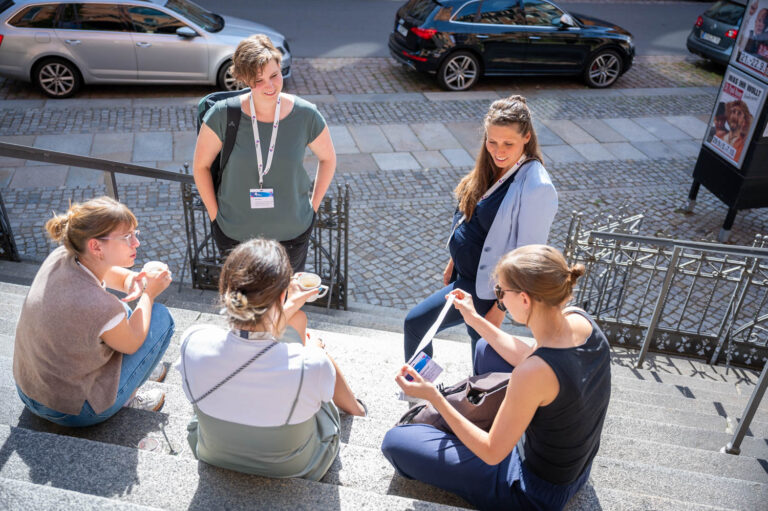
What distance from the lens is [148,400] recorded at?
3.25 m

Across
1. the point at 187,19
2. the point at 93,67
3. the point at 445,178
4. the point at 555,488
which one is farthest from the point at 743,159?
the point at 93,67

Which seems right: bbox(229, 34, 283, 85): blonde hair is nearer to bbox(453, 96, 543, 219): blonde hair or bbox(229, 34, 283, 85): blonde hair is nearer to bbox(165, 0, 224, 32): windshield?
bbox(453, 96, 543, 219): blonde hair

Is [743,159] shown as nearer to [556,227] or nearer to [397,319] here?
[556,227]

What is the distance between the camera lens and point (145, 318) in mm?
2938

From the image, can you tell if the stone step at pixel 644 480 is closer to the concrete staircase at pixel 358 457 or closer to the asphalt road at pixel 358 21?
the concrete staircase at pixel 358 457

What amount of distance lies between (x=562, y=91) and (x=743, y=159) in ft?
15.2

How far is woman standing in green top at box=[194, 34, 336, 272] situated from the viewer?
139 inches

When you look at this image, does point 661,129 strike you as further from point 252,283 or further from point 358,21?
point 252,283

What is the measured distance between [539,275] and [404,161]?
6.30 metres

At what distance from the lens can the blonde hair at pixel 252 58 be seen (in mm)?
3432

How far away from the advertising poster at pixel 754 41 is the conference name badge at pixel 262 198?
18.9 ft

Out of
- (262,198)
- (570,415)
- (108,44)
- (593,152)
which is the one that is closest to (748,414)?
(570,415)

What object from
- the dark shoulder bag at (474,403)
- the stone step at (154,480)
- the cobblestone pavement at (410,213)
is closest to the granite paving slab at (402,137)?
the cobblestone pavement at (410,213)

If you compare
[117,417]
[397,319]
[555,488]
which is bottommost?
[397,319]
